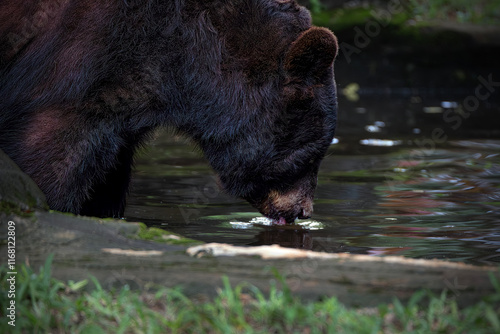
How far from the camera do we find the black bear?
4906mm

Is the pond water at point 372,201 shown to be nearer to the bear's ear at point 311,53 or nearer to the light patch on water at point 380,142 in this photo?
the light patch on water at point 380,142

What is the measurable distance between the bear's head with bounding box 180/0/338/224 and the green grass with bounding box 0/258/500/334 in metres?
2.34

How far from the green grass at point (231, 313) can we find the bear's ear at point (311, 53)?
2.47 m

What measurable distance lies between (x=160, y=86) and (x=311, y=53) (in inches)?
43.3

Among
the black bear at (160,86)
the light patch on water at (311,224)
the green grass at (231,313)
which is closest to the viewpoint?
the green grass at (231,313)

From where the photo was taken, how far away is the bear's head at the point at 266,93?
17.3 feet

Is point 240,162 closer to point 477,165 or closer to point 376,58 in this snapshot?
point 477,165

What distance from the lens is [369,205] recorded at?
6688 mm

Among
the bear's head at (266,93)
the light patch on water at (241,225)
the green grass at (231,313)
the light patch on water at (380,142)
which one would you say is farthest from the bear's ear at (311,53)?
the light patch on water at (380,142)

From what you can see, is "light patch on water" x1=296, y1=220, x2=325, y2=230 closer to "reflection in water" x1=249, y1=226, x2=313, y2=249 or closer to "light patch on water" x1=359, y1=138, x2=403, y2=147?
"reflection in water" x1=249, y1=226, x2=313, y2=249

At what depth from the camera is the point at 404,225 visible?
6.01 metres

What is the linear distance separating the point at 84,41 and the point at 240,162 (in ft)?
4.74

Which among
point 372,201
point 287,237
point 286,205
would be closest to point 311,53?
point 286,205

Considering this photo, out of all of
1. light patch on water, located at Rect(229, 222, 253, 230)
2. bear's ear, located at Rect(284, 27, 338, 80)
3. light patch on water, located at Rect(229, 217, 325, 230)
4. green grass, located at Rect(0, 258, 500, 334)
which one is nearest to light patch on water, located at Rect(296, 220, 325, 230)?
light patch on water, located at Rect(229, 217, 325, 230)
